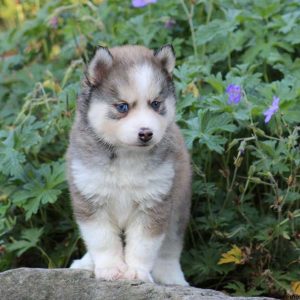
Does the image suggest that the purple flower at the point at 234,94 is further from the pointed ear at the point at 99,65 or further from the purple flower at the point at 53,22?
the purple flower at the point at 53,22

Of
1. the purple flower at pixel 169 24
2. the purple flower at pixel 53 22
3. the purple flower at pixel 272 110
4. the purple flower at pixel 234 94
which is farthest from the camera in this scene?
the purple flower at pixel 53 22

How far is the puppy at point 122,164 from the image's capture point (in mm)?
4512

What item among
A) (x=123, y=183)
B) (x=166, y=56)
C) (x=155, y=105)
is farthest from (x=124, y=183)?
→ (x=166, y=56)

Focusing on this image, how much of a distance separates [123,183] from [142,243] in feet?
1.29

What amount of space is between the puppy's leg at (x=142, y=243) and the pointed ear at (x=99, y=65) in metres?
0.88

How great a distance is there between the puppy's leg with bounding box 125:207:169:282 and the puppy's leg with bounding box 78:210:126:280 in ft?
0.22

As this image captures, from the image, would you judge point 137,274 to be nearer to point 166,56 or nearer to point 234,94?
point 166,56

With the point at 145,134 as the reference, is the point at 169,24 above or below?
below

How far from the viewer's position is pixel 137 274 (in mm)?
4695

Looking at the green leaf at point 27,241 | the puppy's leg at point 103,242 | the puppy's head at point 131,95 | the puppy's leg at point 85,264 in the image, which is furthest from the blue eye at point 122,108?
the green leaf at point 27,241

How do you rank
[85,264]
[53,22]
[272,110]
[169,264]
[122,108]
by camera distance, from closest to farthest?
[122,108]
[272,110]
[85,264]
[169,264]
[53,22]

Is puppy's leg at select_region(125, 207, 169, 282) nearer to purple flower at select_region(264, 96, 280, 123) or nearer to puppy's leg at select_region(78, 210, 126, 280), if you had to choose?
puppy's leg at select_region(78, 210, 126, 280)

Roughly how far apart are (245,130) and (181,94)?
565 millimetres

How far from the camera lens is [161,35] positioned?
6887 mm
